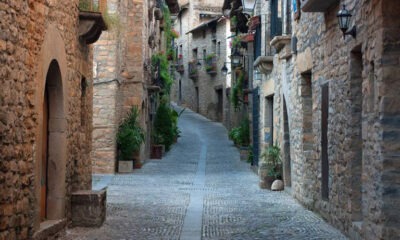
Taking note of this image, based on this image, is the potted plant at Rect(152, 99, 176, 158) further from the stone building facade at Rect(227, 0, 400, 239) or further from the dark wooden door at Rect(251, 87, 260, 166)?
the stone building facade at Rect(227, 0, 400, 239)

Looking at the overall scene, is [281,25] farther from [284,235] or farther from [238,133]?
[238,133]

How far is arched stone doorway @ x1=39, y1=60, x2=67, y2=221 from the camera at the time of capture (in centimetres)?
816

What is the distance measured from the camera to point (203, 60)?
4641 cm

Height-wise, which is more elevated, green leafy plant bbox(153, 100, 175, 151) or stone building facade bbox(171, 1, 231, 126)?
stone building facade bbox(171, 1, 231, 126)

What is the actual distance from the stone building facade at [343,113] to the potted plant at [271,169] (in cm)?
30

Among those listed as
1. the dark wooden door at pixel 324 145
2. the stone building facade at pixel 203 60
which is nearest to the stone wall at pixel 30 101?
the dark wooden door at pixel 324 145

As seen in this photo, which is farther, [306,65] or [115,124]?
[115,124]

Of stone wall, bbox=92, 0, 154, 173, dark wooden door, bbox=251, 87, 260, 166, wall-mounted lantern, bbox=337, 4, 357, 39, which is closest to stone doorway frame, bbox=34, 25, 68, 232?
wall-mounted lantern, bbox=337, 4, 357, 39

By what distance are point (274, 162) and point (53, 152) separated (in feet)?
25.1

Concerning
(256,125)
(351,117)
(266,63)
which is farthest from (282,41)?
(256,125)

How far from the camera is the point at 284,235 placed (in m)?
8.57

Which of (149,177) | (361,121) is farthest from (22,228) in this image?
(149,177)

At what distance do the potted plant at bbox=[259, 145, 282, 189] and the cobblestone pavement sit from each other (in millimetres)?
287

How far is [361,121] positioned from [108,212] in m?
4.54
